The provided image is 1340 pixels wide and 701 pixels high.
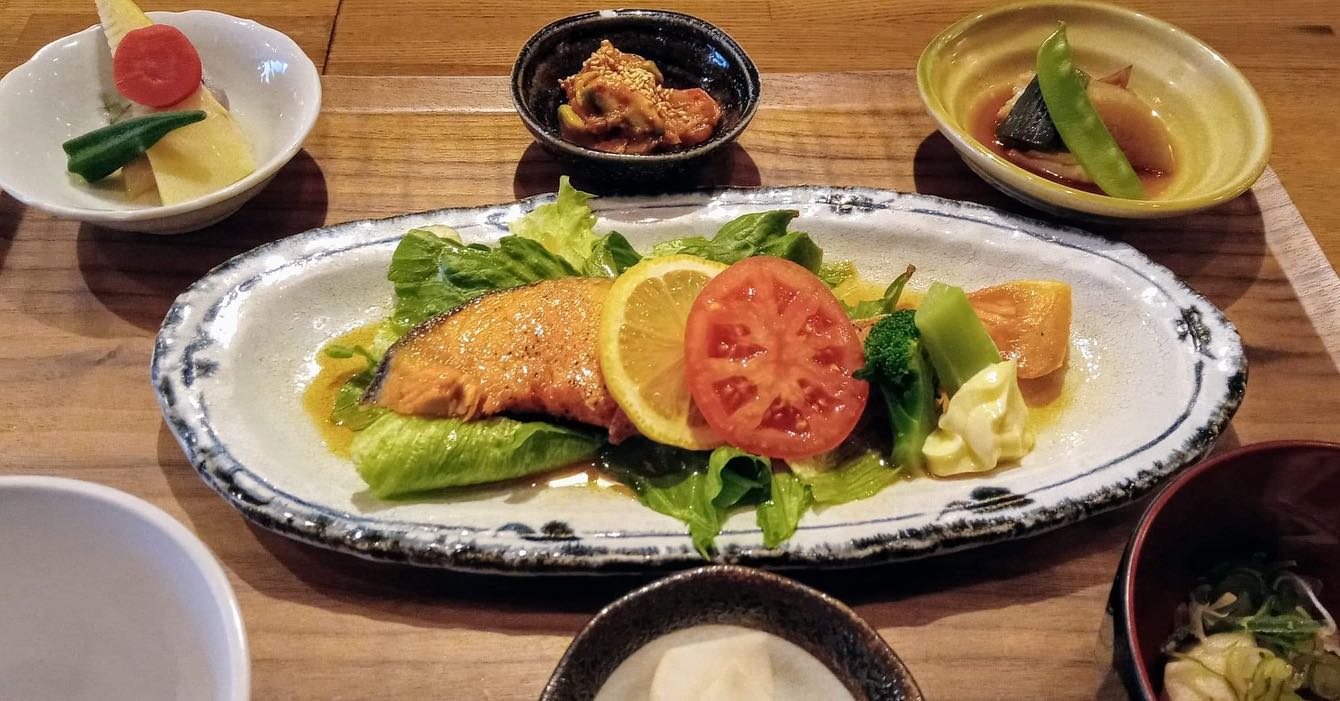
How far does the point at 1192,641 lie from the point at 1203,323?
1106 millimetres

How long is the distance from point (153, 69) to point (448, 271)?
1295mm

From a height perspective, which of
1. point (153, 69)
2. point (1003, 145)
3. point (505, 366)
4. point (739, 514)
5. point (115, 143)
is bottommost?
point (739, 514)

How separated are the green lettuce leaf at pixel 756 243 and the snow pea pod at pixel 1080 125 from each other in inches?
42.1

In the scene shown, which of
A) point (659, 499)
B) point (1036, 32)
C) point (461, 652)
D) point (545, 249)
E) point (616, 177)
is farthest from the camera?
point (1036, 32)

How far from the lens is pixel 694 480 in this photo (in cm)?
209

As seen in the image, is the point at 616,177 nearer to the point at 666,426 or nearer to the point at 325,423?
the point at 666,426

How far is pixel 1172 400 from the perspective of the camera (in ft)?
7.34

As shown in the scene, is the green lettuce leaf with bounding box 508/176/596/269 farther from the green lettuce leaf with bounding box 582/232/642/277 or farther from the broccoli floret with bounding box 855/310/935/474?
the broccoli floret with bounding box 855/310/935/474

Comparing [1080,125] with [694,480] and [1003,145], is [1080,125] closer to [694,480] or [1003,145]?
[1003,145]

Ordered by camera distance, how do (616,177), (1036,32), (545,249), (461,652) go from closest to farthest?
(461,652)
(545,249)
(616,177)
(1036,32)

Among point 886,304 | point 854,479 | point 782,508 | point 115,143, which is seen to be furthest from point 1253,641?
point 115,143

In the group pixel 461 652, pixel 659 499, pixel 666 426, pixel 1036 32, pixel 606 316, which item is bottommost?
pixel 461 652

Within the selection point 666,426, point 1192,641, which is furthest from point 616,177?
point 1192,641

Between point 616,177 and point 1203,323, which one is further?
point 616,177
